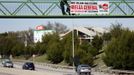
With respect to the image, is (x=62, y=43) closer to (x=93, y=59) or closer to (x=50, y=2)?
(x=93, y=59)

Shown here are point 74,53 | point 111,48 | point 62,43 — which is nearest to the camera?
point 111,48

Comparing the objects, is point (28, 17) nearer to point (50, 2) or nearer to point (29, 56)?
point (50, 2)

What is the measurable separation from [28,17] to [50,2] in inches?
101

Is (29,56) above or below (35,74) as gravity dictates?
below

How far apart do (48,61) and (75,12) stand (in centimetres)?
7291

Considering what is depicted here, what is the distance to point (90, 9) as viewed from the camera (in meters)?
38.8

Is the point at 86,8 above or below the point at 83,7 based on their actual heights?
below

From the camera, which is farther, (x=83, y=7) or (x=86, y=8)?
(x=86, y=8)

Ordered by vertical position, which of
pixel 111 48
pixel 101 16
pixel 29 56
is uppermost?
pixel 101 16

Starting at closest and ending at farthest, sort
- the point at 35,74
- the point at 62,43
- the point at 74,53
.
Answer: the point at 35,74 < the point at 74,53 < the point at 62,43

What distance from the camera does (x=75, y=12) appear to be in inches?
1515

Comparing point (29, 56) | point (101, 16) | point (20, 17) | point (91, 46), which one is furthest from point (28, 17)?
point (29, 56)

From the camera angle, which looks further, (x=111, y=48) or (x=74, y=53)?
(x=74, y=53)

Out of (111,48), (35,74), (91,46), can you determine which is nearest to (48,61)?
(91,46)
